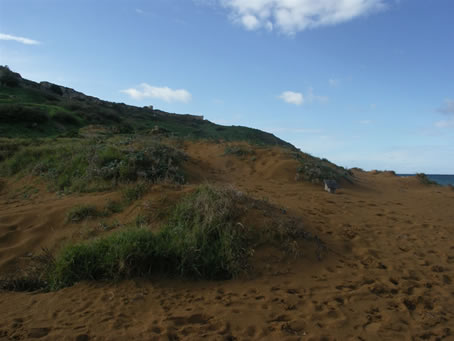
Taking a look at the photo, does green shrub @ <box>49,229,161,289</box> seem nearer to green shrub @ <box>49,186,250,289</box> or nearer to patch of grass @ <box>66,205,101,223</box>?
green shrub @ <box>49,186,250,289</box>

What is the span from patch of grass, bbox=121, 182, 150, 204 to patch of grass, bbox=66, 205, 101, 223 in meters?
0.55

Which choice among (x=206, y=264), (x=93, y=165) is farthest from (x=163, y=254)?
(x=93, y=165)

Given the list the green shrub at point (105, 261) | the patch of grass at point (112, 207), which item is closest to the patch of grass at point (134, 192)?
the patch of grass at point (112, 207)

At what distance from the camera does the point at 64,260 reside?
3426 millimetres

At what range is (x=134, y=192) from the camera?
18.2 ft

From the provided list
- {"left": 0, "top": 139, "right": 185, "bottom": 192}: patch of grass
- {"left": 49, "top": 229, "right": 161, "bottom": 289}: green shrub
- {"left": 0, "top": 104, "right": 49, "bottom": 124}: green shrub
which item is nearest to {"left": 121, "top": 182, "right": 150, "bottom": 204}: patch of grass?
{"left": 0, "top": 139, "right": 185, "bottom": 192}: patch of grass

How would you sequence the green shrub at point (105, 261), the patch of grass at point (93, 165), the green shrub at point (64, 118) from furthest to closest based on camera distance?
the green shrub at point (64, 118) < the patch of grass at point (93, 165) < the green shrub at point (105, 261)

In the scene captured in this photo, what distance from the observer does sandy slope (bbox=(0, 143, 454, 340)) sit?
2586mm

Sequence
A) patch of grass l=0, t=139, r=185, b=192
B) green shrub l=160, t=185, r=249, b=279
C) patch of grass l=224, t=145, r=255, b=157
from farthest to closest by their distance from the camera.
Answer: patch of grass l=224, t=145, r=255, b=157, patch of grass l=0, t=139, r=185, b=192, green shrub l=160, t=185, r=249, b=279

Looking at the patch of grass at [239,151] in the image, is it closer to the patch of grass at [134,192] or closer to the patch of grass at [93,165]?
the patch of grass at [93,165]

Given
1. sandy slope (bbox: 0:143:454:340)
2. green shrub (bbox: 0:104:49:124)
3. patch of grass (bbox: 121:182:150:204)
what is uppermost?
green shrub (bbox: 0:104:49:124)

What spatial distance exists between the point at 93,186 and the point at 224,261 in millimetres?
4118

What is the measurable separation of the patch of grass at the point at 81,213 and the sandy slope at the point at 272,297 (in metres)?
0.16

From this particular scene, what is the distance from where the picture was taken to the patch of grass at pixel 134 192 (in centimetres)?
544
